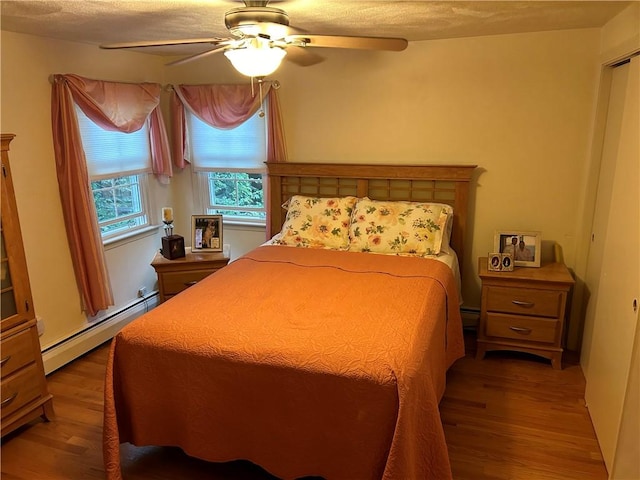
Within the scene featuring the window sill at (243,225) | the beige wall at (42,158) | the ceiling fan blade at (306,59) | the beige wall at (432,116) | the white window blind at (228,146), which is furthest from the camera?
the window sill at (243,225)

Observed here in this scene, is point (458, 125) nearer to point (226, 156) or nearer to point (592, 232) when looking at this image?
point (592, 232)

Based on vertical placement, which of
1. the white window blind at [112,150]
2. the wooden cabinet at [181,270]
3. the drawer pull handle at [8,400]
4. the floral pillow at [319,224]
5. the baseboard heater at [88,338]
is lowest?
the baseboard heater at [88,338]

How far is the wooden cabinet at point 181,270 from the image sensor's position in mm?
3551

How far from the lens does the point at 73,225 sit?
3.13 m

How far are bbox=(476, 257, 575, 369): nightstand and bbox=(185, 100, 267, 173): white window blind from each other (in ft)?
6.78

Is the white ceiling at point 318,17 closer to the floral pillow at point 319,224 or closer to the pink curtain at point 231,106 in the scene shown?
the pink curtain at point 231,106

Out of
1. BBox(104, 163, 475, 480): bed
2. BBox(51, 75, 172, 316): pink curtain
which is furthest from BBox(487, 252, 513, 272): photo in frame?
BBox(51, 75, 172, 316): pink curtain

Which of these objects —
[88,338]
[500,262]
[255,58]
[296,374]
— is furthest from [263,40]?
[88,338]

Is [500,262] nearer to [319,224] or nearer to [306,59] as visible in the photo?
[319,224]

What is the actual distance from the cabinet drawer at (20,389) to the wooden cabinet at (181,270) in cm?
117

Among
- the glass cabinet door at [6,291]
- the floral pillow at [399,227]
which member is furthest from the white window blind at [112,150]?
the floral pillow at [399,227]

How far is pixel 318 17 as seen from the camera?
7.98 feet

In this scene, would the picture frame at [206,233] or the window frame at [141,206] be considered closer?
the window frame at [141,206]

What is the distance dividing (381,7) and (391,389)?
1.76 metres
